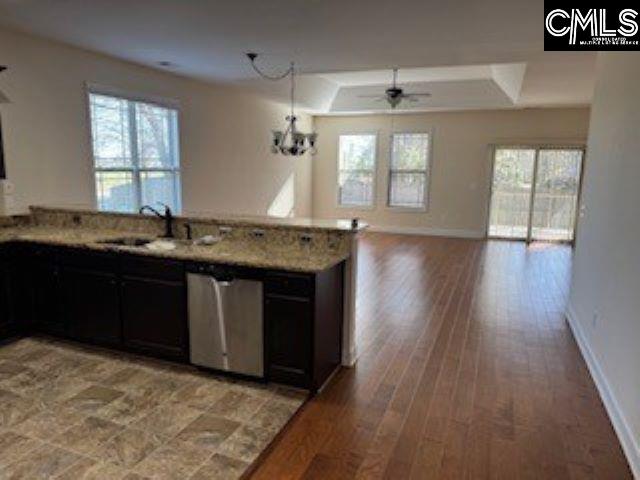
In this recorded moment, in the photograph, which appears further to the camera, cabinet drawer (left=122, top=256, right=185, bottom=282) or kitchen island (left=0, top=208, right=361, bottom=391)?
cabinet drawer (left=122, top=256, right=185, bottom=282)

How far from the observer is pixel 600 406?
2.87m

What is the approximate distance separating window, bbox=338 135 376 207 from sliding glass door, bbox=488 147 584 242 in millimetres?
2686

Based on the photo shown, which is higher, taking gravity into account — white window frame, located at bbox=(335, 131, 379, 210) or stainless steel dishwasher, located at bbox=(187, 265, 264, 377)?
white window frame, located at bbox=(335, 131, 379, 210)

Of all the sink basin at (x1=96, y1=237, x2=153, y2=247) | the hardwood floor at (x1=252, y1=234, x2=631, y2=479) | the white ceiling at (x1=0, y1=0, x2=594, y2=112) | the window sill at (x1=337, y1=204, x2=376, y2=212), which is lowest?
the hardwood floor at (x1=252, y1=234, x2=631, y2=479)

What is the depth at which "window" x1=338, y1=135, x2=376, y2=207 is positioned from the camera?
32.9 feet

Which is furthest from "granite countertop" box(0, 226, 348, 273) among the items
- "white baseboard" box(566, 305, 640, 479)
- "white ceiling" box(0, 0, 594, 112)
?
"white baseboard" box(566, 305, 640, 479)

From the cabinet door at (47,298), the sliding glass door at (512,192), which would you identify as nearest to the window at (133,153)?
the cabinet door at (47,298)

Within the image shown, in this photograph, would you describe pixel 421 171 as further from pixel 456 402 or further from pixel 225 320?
pixel 225 320

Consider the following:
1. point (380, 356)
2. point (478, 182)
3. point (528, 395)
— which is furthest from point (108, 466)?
point (478, 182)

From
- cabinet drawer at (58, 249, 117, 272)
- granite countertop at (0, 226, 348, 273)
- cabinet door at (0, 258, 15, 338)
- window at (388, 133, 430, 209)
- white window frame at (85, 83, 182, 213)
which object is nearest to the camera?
granite countertop at (0, 226, 348, 273)

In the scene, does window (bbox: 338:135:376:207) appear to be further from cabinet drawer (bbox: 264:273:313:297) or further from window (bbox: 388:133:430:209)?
cabinet drawer (bbox: 264:273:313:297)

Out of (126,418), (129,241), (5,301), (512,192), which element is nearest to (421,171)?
(512,192)

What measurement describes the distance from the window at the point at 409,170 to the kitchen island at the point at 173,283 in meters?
6.72

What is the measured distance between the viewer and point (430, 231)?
9.69 m
